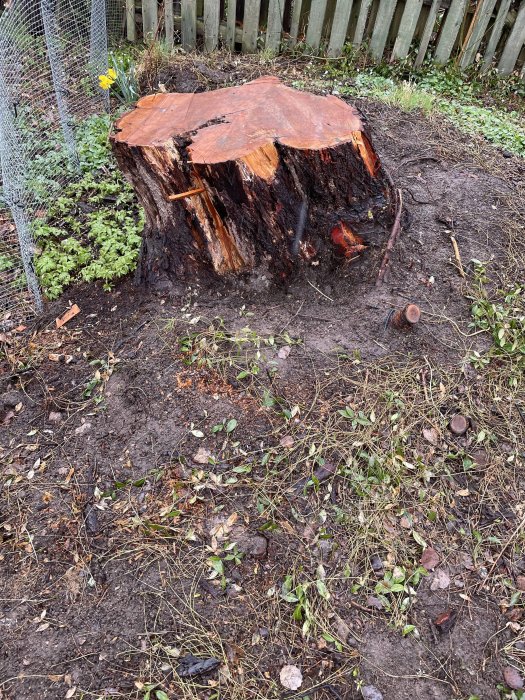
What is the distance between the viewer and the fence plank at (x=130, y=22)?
589 centimetres

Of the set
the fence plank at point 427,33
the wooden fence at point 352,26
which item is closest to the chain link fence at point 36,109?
the wooden fence at point 352,26

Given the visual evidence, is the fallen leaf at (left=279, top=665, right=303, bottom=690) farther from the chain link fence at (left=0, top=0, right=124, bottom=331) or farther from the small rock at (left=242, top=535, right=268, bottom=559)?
the chain link fence at (left=0, top=0, right=124, bottom=331)

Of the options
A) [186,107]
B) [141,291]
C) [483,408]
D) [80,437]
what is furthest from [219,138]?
[483,408]

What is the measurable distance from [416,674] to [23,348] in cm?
269

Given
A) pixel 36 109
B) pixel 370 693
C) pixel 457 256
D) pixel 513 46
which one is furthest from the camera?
pixel 513 46

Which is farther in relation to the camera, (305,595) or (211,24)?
(211,24)

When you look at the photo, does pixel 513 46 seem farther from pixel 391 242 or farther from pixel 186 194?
pixel 186 194

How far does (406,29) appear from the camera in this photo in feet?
Answer: 19.4

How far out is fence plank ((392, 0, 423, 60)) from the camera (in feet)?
18.9

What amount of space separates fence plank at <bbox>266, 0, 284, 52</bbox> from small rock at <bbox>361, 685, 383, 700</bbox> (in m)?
6.27

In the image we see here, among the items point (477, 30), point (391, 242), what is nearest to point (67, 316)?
point (391, 242)

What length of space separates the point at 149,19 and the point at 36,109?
210 cm

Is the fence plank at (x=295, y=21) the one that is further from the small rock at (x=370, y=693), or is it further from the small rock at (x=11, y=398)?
the small rock at (x=370, y=693)

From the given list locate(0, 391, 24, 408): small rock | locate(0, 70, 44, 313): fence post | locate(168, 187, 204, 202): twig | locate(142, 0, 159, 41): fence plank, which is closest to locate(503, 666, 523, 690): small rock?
locate(168, 187, 204, 202): twig
